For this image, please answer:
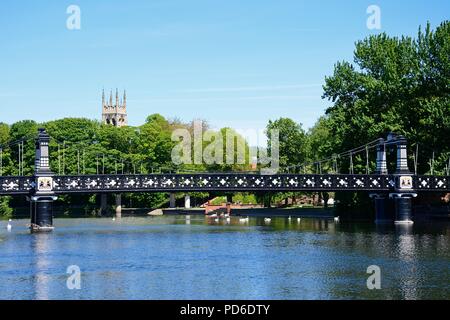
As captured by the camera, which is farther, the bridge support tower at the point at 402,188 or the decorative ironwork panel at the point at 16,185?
the bridge support tower at the point at 402,188

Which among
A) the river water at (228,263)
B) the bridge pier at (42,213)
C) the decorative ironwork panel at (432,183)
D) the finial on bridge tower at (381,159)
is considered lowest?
the river water at (228,263)

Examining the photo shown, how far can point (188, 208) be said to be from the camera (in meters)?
126

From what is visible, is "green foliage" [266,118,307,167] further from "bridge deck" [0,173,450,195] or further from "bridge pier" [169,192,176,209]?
"bridge deck" [0,173,450,195]

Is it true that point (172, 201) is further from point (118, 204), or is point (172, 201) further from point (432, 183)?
point (432, 183)

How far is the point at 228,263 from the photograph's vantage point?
51.3 m

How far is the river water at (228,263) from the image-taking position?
134 ft

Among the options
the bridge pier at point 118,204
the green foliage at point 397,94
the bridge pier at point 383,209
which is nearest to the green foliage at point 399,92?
the green foliage at point 397,94

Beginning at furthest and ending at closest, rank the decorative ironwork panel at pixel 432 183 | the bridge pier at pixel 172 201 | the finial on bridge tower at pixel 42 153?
the bridge pier at pixel 172 201, the decorative ironwork panel at pixel 432 183, the finial on bridge tower at pixel 42 153

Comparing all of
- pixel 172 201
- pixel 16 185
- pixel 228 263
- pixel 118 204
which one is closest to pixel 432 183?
pixel 16 185

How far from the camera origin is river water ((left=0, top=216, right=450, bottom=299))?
40781 mm

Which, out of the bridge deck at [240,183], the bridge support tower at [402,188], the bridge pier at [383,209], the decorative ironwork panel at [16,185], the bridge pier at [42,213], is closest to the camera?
the bridge pier at [42,213]

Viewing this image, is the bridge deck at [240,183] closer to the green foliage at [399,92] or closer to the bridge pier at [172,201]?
the green foliage at [399,92]

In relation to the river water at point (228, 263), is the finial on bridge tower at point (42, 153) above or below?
above

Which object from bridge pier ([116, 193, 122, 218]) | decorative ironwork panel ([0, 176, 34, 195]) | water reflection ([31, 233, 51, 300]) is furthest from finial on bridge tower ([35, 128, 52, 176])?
bridge pier ([116, 193, 122, 218])
